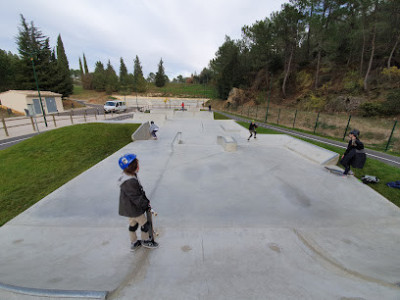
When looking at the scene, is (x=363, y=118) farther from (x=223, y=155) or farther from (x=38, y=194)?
(x=38, y=194)

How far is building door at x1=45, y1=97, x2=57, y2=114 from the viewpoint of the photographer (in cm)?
2867

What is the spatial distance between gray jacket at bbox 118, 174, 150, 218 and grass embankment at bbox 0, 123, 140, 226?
3700 mm

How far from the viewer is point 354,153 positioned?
646 cm

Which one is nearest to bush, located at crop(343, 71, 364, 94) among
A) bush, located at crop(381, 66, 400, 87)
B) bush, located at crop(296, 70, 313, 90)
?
bush, located at crop(381, 66, 400, 87)

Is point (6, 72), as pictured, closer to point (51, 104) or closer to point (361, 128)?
point (51, 104)

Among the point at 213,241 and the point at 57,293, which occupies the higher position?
the point at 57,293

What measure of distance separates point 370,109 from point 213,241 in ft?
90.9

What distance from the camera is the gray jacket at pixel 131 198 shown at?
110 inches

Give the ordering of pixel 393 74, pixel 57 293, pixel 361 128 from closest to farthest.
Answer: pixel 57 293
pixel 361 128
pixel 393 74

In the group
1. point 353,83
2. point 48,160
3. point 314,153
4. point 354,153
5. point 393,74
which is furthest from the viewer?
point 353,83

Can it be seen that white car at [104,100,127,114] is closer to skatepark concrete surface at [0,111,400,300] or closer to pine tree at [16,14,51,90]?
pine tree at [16,14,51,90]

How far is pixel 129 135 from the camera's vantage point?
41.4ft

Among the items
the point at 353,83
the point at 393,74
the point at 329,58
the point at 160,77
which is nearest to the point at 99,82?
the point at 160,77

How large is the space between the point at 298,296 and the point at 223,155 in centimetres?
671
